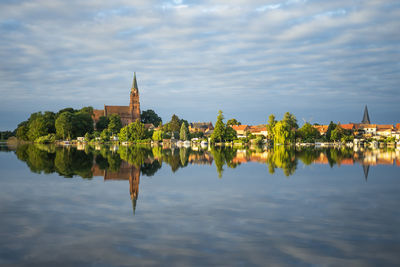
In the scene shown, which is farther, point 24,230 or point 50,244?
point 24,230

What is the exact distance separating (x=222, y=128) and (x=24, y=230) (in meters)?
89.2

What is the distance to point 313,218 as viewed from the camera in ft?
29.8

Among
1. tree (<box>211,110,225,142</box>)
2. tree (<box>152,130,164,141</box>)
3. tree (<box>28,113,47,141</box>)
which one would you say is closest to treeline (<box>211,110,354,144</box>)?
tree (<box>211,110,225,142</box>)

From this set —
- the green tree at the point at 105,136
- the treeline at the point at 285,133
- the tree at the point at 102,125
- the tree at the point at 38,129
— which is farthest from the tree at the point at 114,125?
the treeline at the point at 285,133

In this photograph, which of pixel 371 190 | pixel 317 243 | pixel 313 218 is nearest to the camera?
pixel 317 243

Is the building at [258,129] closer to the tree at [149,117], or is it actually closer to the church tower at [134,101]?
the tree at [149,117]

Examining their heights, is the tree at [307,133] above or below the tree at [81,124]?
below

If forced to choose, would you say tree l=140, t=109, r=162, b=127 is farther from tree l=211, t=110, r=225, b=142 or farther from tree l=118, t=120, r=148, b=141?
tree l=211, t=110, r=225, b=142

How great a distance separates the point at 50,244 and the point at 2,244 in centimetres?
89

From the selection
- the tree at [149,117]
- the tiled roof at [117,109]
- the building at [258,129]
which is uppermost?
the tiled roof at [117,109]

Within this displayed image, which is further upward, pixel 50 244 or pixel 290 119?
pixel 290 119

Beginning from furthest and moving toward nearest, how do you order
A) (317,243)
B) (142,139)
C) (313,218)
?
(142,139) → (313,218) → (317,243)

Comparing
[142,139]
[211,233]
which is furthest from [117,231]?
[142,139]

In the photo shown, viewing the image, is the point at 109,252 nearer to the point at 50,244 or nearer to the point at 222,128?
the point at 50,244
